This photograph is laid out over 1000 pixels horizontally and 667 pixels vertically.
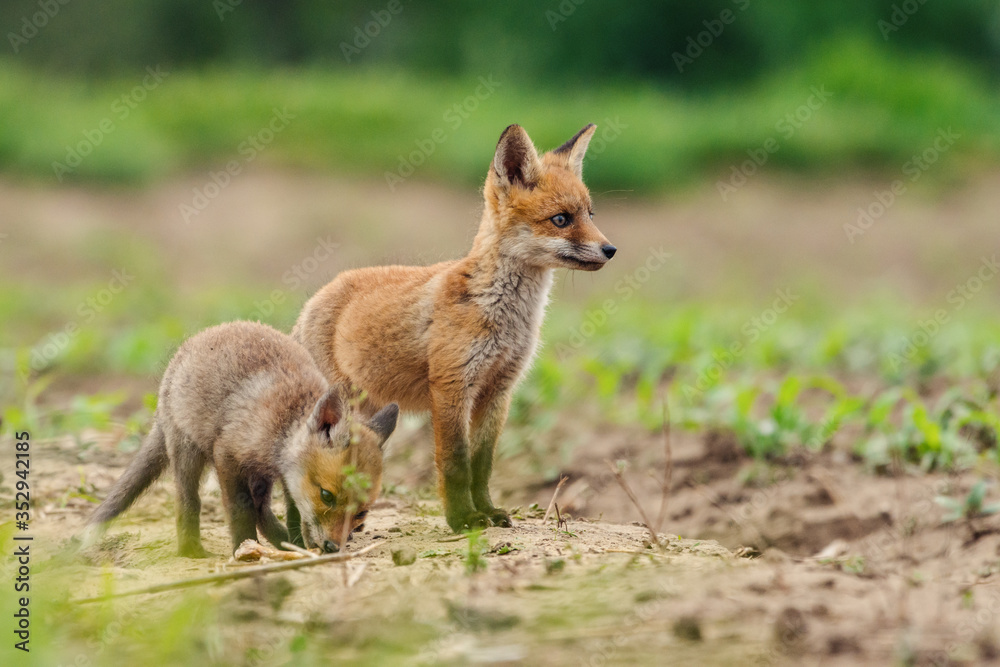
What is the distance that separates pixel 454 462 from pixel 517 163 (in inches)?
57.3

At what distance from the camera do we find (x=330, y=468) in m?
4.01

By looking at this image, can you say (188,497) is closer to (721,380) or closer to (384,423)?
(384,423)

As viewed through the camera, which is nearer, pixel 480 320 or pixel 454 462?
pixel 454 462

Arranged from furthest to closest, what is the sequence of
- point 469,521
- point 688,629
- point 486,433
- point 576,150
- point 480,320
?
point 576,150, point 486,433, point 480,320, point 469,521, point 688,629

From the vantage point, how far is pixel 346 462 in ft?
13.2

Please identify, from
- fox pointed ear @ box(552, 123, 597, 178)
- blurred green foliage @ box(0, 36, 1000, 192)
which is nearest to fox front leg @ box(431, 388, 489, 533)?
fox pointed ear @ box(552, 123, 597, 178)

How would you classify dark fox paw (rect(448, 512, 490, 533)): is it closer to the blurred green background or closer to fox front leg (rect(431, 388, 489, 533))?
fox front leg (rect(431, 388, 489, 533))

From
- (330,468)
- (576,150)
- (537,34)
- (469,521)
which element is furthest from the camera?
(537,34)

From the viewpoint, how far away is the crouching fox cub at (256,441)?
4.05 metres

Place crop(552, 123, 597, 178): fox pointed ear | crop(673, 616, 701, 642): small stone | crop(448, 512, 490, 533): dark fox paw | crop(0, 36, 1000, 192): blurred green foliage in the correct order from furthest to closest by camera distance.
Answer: crop(0, 36, 1000, 192): blurred green foliage < crop(552, 123, 597, 178): fox pointed ear < crop(448, 512, 490, 533): dark fox paw < crop(673, 616, 701, 642): small stone

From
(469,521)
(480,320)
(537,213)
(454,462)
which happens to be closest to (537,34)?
(537,213)

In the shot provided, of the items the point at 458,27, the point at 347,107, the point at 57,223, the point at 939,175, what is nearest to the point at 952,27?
the point at 939,175

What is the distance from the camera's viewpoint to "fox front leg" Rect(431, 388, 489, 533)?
4.46m

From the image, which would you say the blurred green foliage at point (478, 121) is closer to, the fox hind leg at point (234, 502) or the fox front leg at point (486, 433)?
the fox front leg at point (486, 433)
